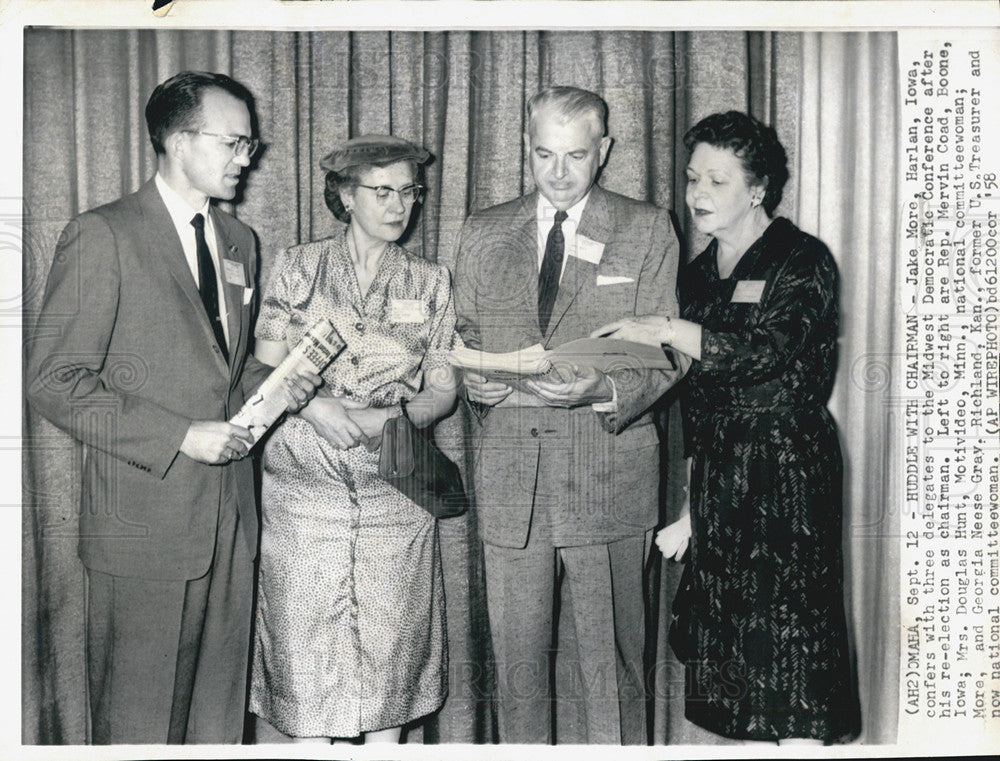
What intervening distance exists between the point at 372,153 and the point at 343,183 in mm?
127

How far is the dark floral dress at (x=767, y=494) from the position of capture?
110 inches

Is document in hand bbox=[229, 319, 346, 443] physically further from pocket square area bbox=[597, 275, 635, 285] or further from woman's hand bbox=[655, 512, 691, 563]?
woman's hand bbox=[655, 512, 691, 563]

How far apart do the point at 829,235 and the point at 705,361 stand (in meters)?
0.58

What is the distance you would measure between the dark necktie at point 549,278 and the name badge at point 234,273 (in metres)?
0.90

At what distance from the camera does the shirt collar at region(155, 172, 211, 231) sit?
281 centimetres

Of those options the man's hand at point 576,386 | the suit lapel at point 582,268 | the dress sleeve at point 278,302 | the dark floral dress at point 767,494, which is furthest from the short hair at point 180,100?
the dark floral dress at point 767,494

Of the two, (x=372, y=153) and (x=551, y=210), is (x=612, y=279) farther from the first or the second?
(x=372, y=153)

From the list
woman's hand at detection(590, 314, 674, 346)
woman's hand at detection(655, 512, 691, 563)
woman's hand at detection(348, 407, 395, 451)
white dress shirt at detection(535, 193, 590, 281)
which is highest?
white dress shirt at detection(535, 193, 590, 281)

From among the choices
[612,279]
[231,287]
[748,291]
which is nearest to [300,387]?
[231,287]

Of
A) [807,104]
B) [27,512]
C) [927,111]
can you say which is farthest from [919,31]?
[27,512]

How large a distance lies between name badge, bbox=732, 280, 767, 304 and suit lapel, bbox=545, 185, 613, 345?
16.4 inches

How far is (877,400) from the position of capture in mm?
2938

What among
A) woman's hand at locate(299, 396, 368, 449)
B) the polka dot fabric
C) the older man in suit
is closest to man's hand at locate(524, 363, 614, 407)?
the older man in suit

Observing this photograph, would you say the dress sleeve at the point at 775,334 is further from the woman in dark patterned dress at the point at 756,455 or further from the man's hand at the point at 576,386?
the man's hand at the point at 576,386
